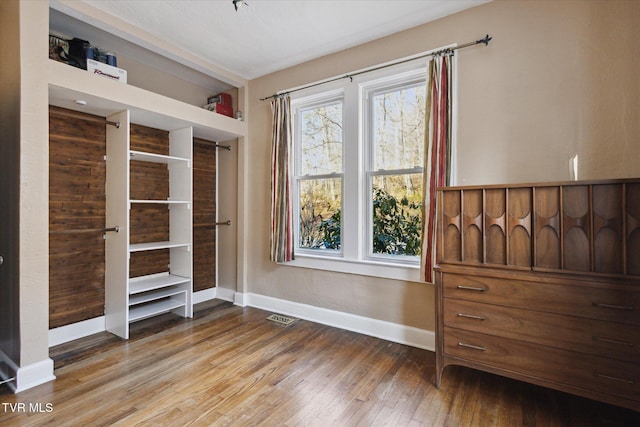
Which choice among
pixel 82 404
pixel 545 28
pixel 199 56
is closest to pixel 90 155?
pixel 199 56

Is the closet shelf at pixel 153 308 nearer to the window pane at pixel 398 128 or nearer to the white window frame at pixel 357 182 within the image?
the white window frame at pixel 357 182

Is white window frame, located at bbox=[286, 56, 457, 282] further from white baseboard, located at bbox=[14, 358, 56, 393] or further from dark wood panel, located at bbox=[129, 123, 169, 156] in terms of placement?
white baseboard, located at bbox=[14, 358, 56, 393]

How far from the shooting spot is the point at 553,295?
1788 millimetres

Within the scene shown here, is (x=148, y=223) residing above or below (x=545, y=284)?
above

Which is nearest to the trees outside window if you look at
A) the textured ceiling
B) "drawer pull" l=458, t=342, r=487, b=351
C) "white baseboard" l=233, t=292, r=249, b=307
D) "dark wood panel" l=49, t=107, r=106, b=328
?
the textured ceiling

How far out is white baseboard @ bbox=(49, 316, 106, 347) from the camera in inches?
110

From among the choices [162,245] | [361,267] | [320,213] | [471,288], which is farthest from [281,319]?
[471,288]

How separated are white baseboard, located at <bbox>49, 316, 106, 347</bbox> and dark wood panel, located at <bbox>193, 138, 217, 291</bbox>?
3.54ft

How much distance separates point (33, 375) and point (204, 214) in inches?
89.6

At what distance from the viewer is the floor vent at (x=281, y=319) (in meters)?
3.33

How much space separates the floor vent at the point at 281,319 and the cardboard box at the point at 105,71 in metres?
2.77

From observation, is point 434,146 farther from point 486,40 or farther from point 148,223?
point 148,223

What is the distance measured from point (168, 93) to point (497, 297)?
395 centimetres

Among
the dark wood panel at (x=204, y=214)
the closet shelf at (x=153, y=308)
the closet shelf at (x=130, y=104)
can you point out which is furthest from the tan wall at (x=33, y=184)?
the dark wood panel at (x=204, y=214)
